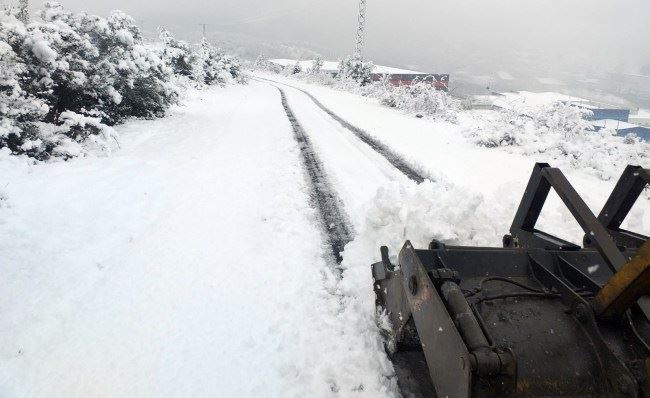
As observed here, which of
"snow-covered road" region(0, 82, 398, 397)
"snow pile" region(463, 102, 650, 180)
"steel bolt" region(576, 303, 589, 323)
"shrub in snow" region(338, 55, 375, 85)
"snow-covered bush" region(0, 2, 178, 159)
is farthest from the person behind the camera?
"shrub in snow" region(338, 55, 375, 85)

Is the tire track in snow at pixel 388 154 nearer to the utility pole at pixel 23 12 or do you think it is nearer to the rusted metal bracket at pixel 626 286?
the rusted metal bracket at pixel 626 286

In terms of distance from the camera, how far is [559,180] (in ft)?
8.16

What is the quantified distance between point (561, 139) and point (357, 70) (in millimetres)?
35226

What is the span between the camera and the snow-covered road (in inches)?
107

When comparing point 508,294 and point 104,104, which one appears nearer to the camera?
point 508,294

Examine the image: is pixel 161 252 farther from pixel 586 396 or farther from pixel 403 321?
pixel 586 396

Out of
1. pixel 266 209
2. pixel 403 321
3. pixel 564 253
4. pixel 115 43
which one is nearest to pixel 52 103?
pixel 115 43

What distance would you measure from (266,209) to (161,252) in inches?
65.7

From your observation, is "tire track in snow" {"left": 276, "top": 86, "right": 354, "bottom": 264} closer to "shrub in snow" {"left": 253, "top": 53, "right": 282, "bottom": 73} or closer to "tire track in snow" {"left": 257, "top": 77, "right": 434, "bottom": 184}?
"tire track in snow" {"left": 257, "top": 77, "right": 434, "bottom": 184}

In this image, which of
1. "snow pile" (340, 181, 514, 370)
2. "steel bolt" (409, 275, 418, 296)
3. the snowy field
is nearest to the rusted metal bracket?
"steel bolt" (409, 275, 418, 296)

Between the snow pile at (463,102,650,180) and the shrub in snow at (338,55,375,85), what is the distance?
31632 millimetres

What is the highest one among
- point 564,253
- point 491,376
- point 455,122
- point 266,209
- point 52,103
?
point 491,376

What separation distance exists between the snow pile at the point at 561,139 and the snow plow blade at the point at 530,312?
263 inches

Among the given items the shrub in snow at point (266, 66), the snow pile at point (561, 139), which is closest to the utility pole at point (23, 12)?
the snow pile at point (561, 139)
